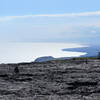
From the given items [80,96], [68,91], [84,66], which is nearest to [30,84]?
[68,91]

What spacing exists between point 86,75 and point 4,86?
4.04 meters

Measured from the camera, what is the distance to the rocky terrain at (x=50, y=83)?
13736 millimetres

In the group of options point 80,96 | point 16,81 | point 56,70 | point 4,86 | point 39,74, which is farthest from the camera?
point 56,70

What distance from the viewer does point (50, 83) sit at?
636 inches

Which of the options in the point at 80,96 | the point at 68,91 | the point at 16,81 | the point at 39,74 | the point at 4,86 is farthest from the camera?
the point at 39,74

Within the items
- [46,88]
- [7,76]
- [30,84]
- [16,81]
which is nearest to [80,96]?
[46,88]

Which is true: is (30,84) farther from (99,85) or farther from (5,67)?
(5,67)

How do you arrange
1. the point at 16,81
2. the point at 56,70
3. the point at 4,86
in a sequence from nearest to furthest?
the point at 4,86, the point at 16,81, the point at 56,70

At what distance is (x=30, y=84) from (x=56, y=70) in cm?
395

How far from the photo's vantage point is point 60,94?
45.9 ft

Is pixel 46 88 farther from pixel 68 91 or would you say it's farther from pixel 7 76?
pixel 7 76

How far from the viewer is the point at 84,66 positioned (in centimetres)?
2128

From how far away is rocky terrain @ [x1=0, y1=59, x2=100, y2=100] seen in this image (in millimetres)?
13736

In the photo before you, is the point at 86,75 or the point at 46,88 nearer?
the point at 46,88
